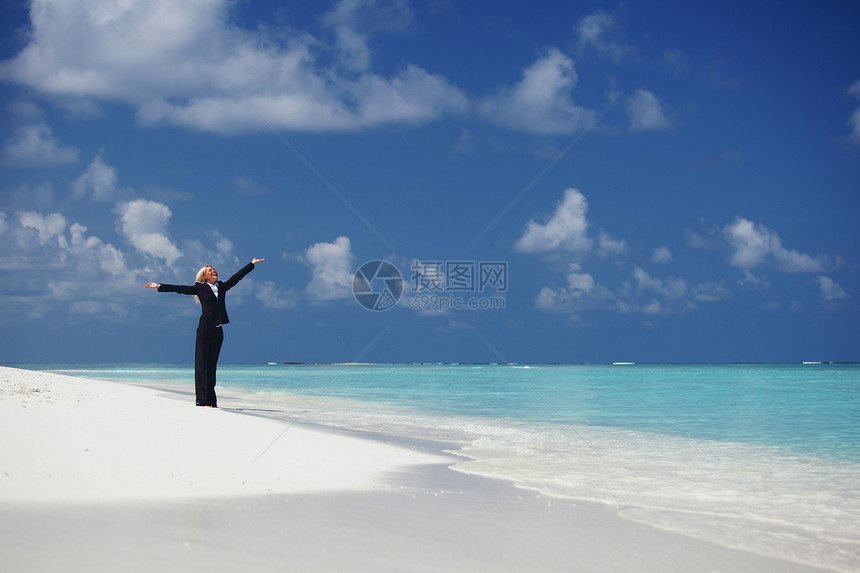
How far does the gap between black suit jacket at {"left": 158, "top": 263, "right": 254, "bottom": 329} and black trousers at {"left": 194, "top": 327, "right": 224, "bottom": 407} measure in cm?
16

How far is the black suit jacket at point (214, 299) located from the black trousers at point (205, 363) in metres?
0.16

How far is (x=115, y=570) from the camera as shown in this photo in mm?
3512

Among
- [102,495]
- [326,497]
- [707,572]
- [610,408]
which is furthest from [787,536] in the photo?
[610,408]

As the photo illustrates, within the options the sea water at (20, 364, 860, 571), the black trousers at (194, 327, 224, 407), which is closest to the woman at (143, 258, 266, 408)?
the black trousers at (194, 327, 224, 407)

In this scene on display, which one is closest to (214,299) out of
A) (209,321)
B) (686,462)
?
(209,321)

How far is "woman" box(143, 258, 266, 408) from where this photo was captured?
11.7 meters

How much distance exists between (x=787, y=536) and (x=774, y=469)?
3.77 meters

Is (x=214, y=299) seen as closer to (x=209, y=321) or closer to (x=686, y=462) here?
(x=209, y=321)

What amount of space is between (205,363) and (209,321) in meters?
0.73

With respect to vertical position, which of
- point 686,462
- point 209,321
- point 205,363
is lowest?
point 686,462

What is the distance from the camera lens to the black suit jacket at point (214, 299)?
38.5 ft

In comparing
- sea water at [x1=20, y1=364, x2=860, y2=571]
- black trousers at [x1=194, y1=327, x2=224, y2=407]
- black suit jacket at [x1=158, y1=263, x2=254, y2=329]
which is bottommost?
sea water at [x1=20, y1=364, x2=860, y2=571]

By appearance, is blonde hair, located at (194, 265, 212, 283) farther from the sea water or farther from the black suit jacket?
the sea water

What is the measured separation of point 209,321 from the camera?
38.9 feet
